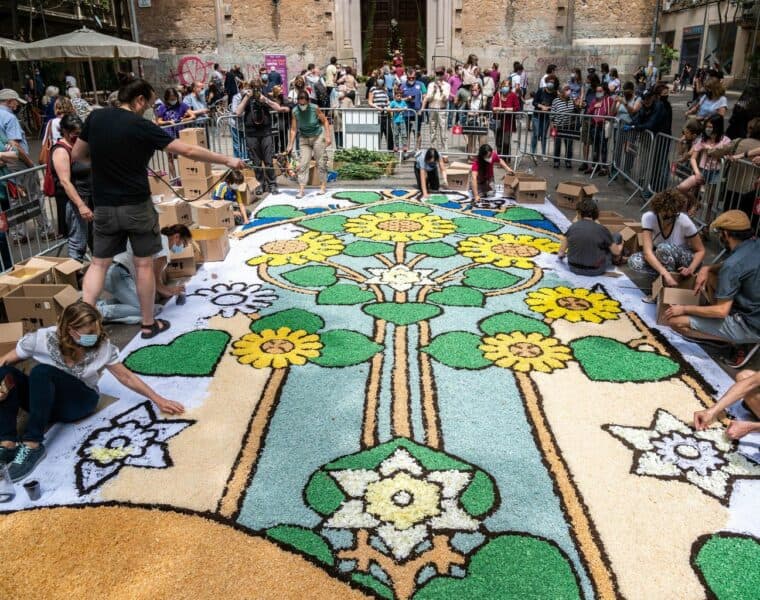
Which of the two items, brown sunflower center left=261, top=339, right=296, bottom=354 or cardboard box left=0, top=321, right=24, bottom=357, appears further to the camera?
brown sunflower center left=261, top=339, right=296, bottom=354

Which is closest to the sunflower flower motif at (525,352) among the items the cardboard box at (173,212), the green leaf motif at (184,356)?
the green leaf motif at (184,356)

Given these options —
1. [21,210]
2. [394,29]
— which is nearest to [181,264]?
[21,210]

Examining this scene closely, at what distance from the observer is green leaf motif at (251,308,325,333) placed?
5841 millimetres

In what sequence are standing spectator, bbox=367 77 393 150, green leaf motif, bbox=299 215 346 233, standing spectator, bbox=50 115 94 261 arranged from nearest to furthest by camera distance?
standing spectator, bbox=50 115 94 261, green leaf motif, bbox=299 215 346 233, standing spectator, bbox=367 77 393 150

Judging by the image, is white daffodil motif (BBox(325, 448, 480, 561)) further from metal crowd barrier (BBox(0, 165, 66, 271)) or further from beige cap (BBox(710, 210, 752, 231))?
metal crowd barrier (BBox(0, 165, 66, 271))

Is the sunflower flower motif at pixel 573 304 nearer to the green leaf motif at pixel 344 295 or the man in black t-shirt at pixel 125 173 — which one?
the green leaf motif at pixel 344 295

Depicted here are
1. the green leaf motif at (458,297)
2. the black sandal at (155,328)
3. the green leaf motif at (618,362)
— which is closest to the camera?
the green leaf motif at (618,362)

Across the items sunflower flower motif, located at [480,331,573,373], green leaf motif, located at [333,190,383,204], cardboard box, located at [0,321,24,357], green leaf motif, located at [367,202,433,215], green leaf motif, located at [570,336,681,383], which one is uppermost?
cardboard box, located at [0,321,24,357]

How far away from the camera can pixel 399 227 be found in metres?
9.11

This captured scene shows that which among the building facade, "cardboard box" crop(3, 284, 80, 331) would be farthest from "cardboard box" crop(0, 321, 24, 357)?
the building facade

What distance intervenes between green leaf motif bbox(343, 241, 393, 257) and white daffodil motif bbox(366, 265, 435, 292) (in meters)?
0.59

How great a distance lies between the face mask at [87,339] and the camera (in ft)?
12.8

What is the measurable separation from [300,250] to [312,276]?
3.43 feet

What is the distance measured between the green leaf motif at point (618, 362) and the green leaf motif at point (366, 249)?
125 inches
